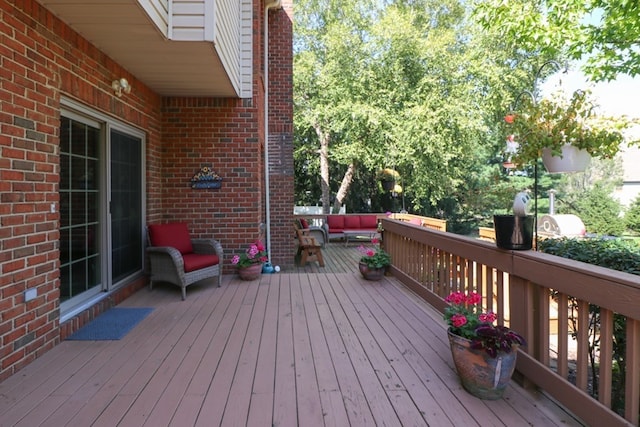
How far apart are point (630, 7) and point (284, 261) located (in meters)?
6.15

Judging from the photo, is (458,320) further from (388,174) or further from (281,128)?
(388,174)

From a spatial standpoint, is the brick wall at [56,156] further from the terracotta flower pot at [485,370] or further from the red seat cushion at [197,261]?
the terracotta flower pot at [485,370]

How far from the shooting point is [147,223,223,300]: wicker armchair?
4172mm

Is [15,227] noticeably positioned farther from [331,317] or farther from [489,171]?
[489,171]

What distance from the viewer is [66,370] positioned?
7.98 feet

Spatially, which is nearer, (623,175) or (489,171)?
(489,171)

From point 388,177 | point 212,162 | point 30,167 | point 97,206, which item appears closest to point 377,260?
point 212,162

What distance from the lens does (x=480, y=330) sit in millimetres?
2074

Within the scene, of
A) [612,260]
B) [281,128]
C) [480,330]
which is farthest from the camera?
[281,128]

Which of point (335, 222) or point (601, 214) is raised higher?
point (601, 214)

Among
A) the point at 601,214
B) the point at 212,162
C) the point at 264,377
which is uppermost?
the point at 212,162

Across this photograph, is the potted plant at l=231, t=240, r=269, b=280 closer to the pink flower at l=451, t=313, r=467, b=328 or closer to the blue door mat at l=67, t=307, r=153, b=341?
the blue door mat at l=67, t=307, r=153, b=341

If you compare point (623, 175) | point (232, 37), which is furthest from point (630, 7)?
point (623, 175)

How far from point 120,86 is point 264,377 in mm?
3134
